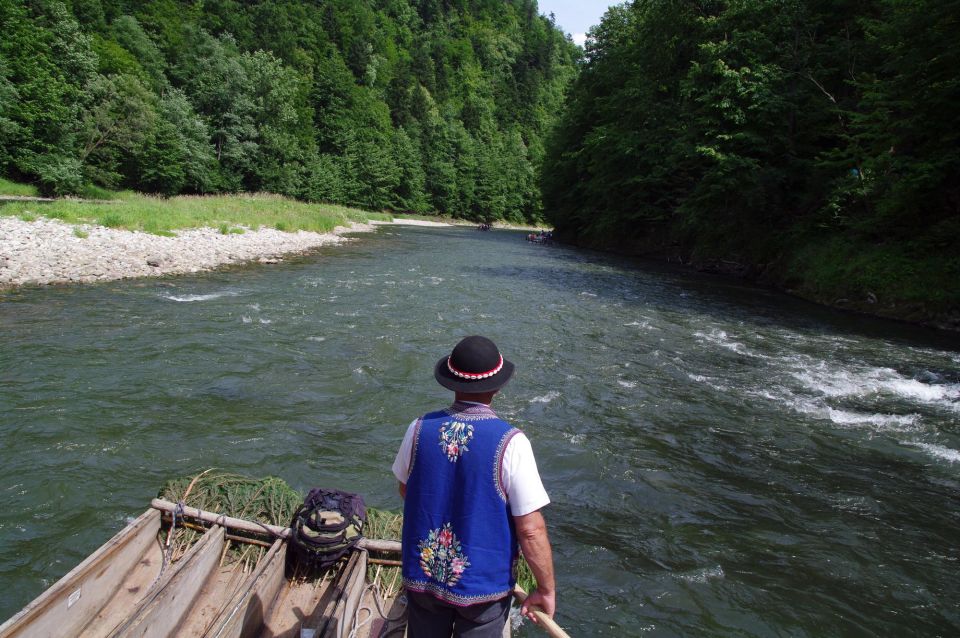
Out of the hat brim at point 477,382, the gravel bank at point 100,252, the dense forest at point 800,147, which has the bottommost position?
the gravel bank at point 100,252

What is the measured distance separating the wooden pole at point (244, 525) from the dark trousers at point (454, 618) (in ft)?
5.72

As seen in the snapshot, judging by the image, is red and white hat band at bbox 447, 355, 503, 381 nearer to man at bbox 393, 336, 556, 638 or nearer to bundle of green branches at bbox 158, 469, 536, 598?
man at bbox 393, 336, 556, 638

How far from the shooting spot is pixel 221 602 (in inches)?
163

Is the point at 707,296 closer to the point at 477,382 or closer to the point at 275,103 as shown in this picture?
the point at 477,382

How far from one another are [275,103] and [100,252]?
5194cm

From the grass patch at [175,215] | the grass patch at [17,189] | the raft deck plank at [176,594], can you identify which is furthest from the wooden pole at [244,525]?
the grass patch at [17,189]

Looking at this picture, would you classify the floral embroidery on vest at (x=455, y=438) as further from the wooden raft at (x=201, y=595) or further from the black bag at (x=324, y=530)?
the black bag at (x=324, y=530)

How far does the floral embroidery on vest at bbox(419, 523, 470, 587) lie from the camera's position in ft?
8.61

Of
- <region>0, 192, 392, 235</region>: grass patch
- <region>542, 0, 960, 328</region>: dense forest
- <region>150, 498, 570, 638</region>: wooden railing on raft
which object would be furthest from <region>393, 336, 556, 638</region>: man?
<region>0, 192, 392, 235</region>: grass patch

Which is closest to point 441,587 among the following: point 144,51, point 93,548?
point 93,548

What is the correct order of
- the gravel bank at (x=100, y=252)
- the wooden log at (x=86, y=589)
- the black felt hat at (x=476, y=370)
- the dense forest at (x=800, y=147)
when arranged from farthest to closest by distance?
1. the dense forest at (x=800, y=147)
2. the gravel bank at (x=100, y=252)
3. the wooden log at (x=86, y=589)
4. the black felt hat at (x=476, y=370)

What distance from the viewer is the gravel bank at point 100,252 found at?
16500 mm

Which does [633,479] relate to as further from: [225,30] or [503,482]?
[225,30]

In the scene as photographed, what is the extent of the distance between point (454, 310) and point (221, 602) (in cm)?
1283
